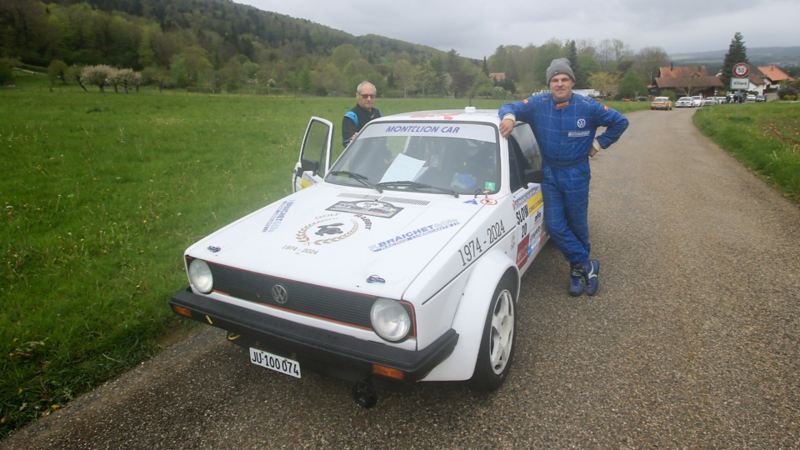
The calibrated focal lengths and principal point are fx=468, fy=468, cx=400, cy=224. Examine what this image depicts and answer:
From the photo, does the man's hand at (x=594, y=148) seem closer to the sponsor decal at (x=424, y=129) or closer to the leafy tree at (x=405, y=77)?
the sponsor decal at (x=424, y=129)

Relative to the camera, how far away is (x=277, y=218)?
3328 mm

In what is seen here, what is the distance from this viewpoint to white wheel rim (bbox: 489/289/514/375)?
113 inches

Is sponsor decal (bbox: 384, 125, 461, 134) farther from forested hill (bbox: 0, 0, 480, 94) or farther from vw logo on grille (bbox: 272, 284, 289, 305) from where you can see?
forested hill (bbox: 0, 0, 480, 94)

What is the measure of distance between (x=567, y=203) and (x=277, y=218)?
2.49 m

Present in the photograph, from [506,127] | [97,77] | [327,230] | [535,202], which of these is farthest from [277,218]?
[97,77]

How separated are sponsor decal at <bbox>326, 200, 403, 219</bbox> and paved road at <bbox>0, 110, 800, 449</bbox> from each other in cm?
114

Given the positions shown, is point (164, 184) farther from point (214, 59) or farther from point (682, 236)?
point (214, 59)

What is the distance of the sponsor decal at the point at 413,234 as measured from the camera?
271cm

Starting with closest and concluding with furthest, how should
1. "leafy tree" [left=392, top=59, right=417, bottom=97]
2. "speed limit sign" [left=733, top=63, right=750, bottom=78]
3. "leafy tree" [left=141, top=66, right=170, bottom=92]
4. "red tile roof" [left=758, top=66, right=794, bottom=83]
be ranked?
1. "speed limit sign" [left=733, top=63, right=750, bottom=78]
2. "leafy tree" [left=141, top=66, right=170, bottom=92]
3. "leafy tree" [left=392, top=59, right=417, bottom=97]
4. "red tile roof" [left=758, top=66, right=794, bottom=83]

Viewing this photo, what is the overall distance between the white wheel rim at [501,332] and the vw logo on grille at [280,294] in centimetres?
120

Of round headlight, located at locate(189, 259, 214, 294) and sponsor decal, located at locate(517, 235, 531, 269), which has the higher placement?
round headlight, located at locate(189, 259, 214, 294)

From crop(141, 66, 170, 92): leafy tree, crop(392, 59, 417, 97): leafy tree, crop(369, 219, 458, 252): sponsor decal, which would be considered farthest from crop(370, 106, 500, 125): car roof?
crop(392, 59, 417, 97): leafy tree

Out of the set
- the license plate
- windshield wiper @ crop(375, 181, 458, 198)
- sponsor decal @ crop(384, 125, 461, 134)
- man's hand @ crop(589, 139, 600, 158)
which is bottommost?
the license plate

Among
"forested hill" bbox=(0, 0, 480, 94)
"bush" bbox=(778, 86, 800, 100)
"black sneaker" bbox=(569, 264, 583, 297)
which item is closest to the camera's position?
"black sneaker" bbox=(569, 264, 583, 297)
